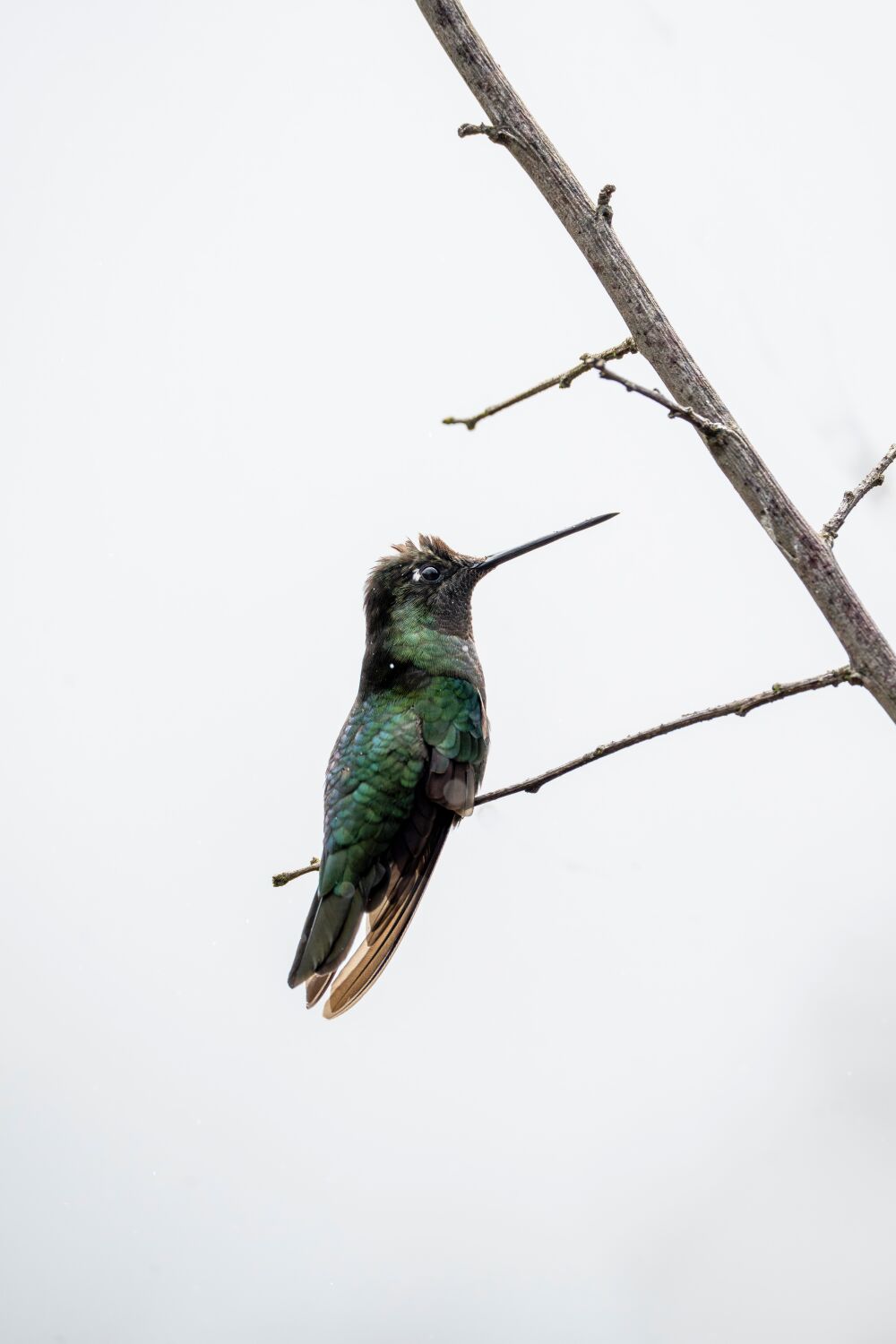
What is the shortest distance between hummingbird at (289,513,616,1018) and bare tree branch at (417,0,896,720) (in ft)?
2.40

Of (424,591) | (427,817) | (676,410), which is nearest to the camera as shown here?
(676,410)

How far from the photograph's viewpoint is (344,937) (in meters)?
2.71

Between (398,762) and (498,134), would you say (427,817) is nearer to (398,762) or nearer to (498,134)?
(398,762)

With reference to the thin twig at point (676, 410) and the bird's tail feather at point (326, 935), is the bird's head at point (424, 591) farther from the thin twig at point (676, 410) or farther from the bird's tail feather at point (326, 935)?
the thin twig at point (676, 410)

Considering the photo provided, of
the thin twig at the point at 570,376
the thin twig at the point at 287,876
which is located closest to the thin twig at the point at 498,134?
the thin twig at the point at 570,376

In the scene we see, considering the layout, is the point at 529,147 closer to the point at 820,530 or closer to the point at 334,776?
the point at 820,530

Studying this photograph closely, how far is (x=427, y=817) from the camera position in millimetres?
3021

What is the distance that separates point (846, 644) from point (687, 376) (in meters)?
0.47

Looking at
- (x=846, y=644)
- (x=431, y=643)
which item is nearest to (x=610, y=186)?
(x=846, y=644)

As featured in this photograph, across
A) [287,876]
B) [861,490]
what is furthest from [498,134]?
[287,876]

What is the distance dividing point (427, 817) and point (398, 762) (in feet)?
0.51

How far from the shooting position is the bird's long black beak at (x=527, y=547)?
265 centimetres

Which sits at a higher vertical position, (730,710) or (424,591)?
(424,591)

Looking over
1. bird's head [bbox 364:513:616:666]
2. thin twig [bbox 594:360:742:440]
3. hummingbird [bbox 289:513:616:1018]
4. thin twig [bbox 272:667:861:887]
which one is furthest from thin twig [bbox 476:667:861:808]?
bird's head [bbox 364:513:616:666]
